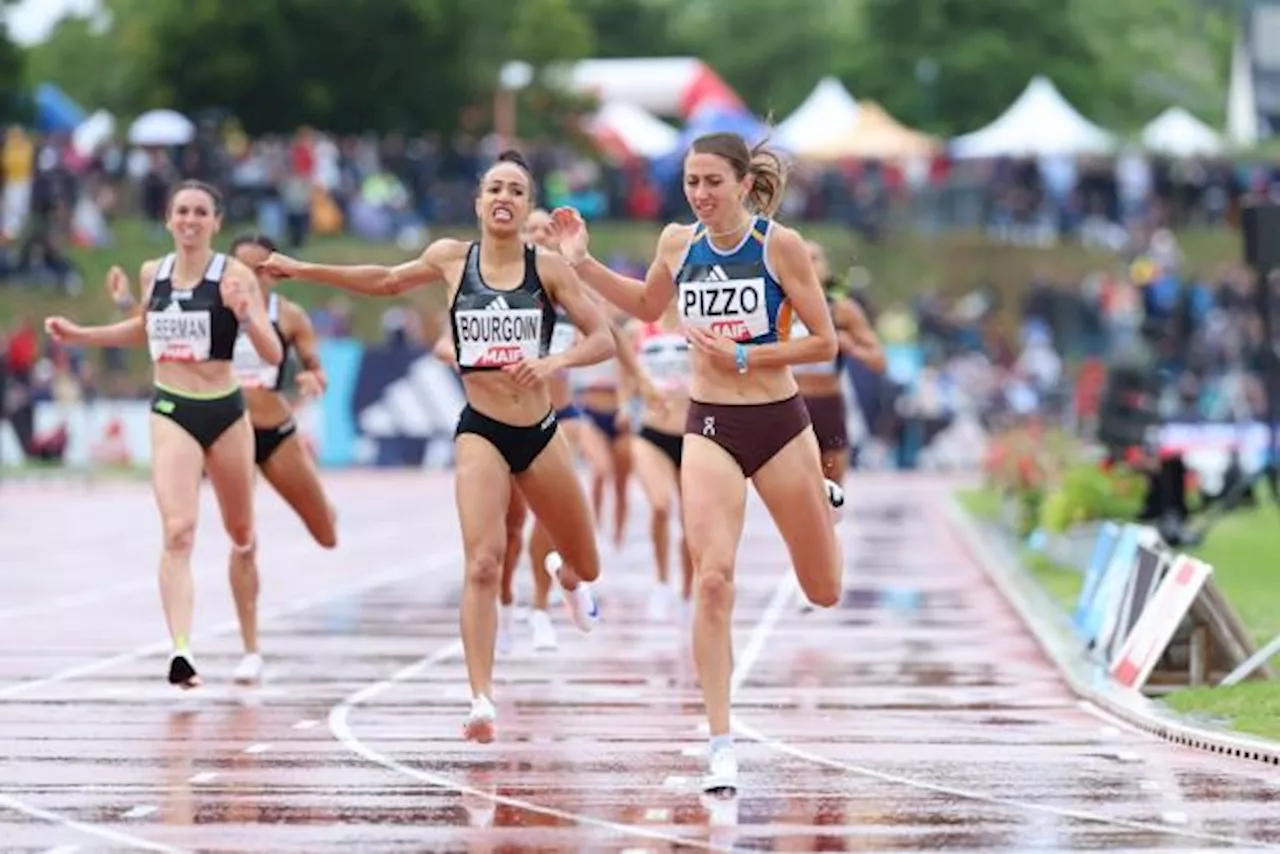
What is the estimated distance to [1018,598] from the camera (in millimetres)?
24906

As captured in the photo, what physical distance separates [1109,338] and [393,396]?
38.0ft

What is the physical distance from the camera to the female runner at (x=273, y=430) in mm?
18719

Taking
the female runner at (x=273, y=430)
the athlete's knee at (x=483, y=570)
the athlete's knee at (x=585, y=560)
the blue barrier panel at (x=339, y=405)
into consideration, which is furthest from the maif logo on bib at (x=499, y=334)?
the blue barrier panel at (x=339, y=405)

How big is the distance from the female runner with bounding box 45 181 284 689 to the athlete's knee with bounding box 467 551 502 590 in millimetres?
3015

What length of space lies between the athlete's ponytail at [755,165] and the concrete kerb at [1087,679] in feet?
9.84

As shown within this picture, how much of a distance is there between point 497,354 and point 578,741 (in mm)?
1724

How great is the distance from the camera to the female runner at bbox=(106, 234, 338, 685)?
61.4 feet

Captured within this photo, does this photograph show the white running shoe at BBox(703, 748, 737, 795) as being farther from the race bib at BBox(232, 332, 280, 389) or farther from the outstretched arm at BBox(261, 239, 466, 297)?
the race bib at BBox(232, 332, 280, 389)

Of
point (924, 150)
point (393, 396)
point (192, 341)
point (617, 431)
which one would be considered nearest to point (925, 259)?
point (924, 150)

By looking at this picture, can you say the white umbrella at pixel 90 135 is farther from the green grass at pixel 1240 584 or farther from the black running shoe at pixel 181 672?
the black running shoe at pixel 181 672

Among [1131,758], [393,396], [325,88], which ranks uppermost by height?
[325,88]

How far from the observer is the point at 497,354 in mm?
15078

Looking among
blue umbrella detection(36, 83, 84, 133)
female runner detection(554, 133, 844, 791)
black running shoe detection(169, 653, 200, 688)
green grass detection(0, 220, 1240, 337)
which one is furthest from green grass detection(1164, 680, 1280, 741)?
blue umbrella detection(36, 83, 84, 133)

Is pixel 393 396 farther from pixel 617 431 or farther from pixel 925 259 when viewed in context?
pixel 617 431
